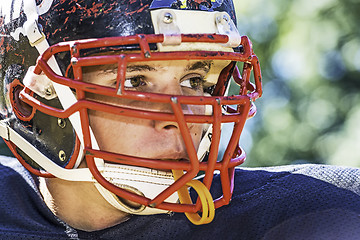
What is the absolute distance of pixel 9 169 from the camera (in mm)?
1658

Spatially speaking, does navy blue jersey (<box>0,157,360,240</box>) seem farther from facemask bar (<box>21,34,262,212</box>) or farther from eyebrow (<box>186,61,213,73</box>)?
eyebrow (<box>186,61,213,73</box>)

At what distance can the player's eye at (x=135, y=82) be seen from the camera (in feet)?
4.29

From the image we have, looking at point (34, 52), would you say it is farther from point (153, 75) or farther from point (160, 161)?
point (160, 161)

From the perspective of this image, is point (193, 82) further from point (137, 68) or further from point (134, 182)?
point (134, 182)

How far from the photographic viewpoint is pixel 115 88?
3.86 ft

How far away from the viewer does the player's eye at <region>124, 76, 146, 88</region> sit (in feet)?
4.29

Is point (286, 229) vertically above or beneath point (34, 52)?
beneath

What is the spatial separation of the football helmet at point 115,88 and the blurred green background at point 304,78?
291 centimetres

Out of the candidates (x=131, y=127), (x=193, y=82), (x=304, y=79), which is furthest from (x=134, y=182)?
(x=304, y=79)

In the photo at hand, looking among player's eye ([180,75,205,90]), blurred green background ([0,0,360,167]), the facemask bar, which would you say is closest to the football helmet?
the facemask bar

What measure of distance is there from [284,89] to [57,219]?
3.37 metres

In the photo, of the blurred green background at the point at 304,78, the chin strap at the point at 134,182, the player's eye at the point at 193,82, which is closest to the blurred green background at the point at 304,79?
the blurred green background at the point at 304,78

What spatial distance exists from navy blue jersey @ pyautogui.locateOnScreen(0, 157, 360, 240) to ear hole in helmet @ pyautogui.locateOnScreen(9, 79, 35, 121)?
240 millimetres

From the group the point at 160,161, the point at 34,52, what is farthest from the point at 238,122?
the point at 34,52
